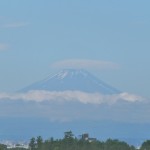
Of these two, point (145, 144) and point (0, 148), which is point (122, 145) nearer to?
point (145, 144)

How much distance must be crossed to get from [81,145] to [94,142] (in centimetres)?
272

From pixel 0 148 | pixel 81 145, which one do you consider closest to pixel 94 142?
pixel 81 145

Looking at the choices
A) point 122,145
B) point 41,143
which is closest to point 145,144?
point 122,145

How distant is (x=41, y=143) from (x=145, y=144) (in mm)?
15955

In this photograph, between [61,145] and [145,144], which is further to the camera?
[145,144]

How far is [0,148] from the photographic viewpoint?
125m

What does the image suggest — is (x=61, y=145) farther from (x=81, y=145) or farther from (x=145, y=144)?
(x=145, y=144)

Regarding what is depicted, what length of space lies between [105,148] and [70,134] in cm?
969

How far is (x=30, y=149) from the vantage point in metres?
130

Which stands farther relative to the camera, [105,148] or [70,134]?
[70,134]

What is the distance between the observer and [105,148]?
409 ft

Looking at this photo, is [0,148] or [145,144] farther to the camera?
[145,144]

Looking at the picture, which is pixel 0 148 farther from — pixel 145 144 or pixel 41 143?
pixel 145 144

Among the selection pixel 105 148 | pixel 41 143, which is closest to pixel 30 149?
pixel 41 143
